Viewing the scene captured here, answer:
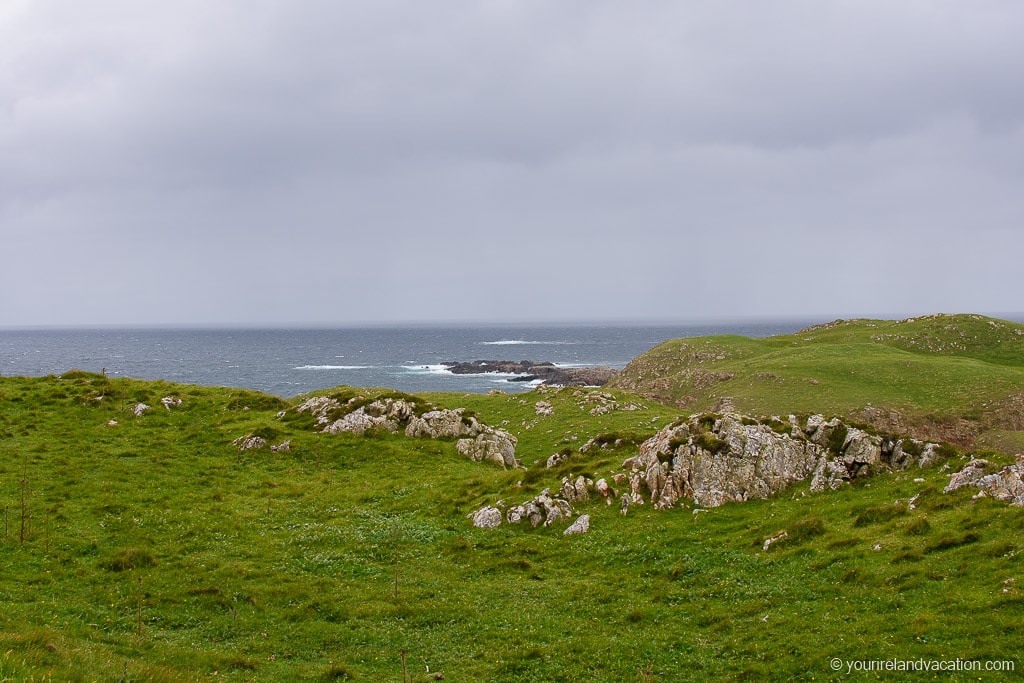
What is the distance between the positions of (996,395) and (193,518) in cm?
7091

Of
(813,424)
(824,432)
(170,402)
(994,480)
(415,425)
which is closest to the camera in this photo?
(994,480)

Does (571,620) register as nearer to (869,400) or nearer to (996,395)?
(869,400)

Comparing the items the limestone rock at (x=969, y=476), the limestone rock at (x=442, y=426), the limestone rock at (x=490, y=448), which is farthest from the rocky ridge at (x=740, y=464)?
the limestone rock at (x=442, y=426)

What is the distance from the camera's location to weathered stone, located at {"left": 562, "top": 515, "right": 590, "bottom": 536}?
87.2 feet

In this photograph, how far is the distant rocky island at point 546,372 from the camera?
143812 mm

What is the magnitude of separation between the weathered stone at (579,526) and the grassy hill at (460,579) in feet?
1.65

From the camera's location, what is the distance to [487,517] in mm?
28500

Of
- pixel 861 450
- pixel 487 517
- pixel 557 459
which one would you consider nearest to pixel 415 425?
pixel 557 459

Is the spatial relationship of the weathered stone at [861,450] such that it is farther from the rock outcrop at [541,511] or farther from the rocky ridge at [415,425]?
the rocky ridge at [415,425]

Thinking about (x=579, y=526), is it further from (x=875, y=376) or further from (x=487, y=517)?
(x=875, y=376)

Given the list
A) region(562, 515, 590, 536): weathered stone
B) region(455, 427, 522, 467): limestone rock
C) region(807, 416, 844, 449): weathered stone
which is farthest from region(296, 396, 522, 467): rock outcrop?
region(807, 416, 844, 449): weathered stone

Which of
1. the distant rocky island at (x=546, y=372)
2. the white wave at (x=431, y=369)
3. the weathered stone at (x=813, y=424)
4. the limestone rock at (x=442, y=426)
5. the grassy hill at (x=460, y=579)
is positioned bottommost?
the white wave at (x=431, y=369)

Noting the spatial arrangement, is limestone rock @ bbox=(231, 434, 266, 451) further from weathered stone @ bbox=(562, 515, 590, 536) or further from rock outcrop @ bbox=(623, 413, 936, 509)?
rock outcrop @ bbox=(623, 413, 936, 509)

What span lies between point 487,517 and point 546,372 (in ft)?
450
